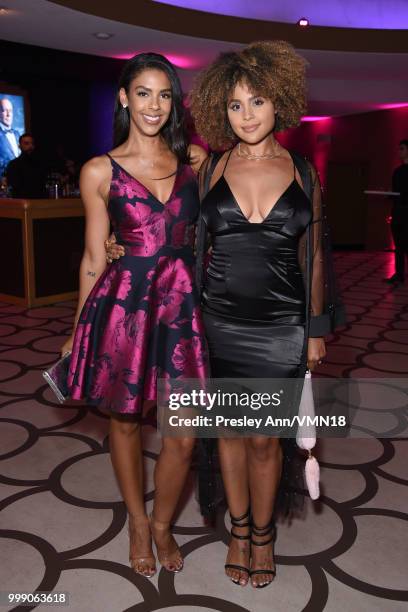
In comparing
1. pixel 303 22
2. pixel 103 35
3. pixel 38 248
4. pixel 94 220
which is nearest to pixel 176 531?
pixel 94 220

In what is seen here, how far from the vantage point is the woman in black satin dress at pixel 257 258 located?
1682 millimetres

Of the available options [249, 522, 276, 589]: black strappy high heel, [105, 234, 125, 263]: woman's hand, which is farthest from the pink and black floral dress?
[249, 522, 276, 589]: black strappy high heel

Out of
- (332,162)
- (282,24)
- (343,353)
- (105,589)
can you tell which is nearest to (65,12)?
(282,24)

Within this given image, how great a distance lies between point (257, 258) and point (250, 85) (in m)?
0.49

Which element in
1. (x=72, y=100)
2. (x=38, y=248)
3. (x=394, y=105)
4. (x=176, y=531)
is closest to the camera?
(x=176, y=531)

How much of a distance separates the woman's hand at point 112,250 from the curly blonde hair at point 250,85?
18.3 inches

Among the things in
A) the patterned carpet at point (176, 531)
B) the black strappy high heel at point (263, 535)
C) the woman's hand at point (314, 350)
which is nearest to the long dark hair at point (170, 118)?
the woman's hand at point (314, 350)

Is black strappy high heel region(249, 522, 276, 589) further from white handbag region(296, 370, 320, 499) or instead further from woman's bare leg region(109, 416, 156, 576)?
woman's bare leg region(109, 416, 156, 576)

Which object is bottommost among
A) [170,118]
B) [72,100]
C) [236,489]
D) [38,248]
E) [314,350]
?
[236,489]

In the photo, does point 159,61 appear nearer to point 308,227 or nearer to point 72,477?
point 308,227

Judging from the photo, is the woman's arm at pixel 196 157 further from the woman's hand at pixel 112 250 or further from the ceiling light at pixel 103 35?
the ceiling light at pixel 103 35

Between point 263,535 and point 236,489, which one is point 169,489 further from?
point 263,535

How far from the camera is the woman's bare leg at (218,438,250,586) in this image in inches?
71.0

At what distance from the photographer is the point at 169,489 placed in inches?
70.7
